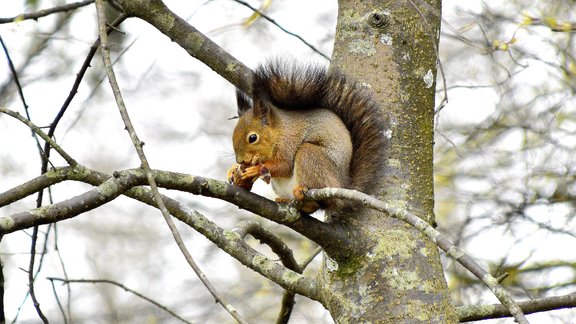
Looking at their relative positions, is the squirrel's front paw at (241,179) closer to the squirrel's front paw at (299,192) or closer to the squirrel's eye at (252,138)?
the squirrel's front paw at (299,192)

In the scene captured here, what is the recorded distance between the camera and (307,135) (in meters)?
2.47

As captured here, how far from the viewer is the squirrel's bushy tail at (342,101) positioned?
2.18 meters

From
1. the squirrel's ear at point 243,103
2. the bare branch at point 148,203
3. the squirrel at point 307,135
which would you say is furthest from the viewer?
the squirrel's ear at point 243,103

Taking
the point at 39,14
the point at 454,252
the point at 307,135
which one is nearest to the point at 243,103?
the point at 307,135

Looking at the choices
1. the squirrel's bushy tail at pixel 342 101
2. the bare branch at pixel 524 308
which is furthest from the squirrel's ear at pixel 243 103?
the bare branch at pixel 524 308

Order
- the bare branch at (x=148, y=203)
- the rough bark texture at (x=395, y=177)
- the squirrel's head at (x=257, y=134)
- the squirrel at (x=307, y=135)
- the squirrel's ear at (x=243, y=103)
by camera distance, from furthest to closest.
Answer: the squirrel's ear at (x=243, y=103) → the squirrel's head at (x=257, y=134) → the squirrel at (x=307, y=135) → the rough bark texture at (x=395, y=177) → the bare branch at (x=148, y=203)

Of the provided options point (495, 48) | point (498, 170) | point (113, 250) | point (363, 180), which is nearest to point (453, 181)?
point (498, 170)

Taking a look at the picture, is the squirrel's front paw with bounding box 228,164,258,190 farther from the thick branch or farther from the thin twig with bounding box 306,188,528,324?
the thin twig with bounding box 306,188,528,324

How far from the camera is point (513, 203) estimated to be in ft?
13.8

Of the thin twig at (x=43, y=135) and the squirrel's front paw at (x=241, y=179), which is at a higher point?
the squirrel's front paw at (x=241, y=179)

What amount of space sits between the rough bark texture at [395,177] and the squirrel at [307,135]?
0.17 feet

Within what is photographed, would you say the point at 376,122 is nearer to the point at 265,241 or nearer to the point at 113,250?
the point at 265,241

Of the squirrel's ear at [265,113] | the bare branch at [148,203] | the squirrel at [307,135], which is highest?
the squirrel's ear at [265,113]

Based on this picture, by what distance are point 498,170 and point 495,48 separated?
5.73 feet
